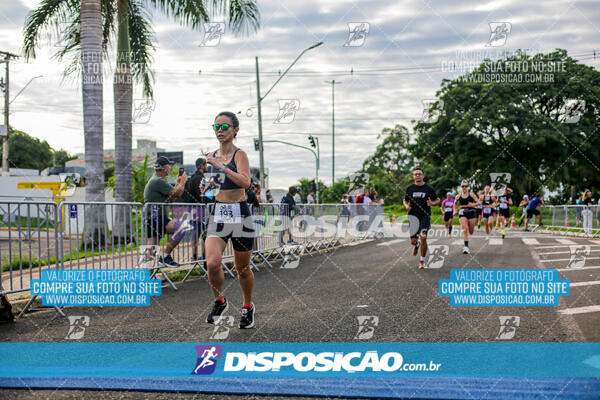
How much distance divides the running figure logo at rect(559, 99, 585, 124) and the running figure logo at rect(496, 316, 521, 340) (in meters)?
33.4

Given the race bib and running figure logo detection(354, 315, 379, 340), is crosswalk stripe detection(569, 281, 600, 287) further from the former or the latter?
the race bib

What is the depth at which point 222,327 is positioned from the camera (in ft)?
18.2

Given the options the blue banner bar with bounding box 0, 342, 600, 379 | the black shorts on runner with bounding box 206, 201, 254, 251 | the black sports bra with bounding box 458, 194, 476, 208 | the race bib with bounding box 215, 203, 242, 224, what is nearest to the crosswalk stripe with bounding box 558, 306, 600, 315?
the blue banner bar with bounding box 0, 342, 600, 379

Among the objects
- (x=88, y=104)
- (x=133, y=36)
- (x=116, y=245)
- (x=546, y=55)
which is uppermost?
(x=546, y=55)

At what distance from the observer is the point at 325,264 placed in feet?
39.1

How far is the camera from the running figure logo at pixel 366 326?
5012mm

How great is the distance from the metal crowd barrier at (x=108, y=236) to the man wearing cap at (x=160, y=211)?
16mm

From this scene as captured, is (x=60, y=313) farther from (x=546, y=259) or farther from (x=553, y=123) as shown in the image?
(x=553, y=123)

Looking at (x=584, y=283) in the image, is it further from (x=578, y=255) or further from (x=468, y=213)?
(x=468, y=213)

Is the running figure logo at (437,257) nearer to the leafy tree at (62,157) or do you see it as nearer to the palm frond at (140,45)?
the palm frond at (140,45)

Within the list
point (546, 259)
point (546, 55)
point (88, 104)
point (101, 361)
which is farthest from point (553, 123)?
point (101, 361)

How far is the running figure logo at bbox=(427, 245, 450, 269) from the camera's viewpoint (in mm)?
11010

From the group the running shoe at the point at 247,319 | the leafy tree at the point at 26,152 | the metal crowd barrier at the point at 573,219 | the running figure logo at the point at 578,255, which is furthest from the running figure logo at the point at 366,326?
the leafy tree at the point at 26,152

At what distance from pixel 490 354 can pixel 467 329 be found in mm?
972
